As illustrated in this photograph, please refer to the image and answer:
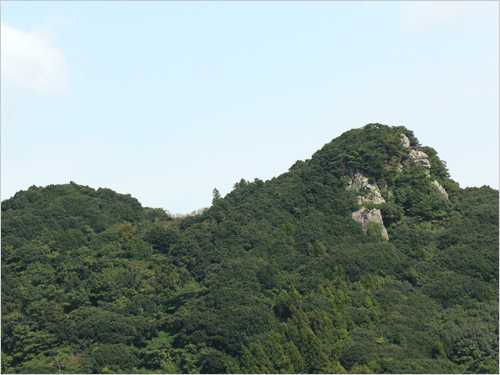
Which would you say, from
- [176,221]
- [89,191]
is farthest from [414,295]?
[89,191]

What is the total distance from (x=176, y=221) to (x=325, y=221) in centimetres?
1822

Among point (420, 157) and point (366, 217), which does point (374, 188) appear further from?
point (420, 157)

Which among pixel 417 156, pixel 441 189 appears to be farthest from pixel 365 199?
pixel 417 156

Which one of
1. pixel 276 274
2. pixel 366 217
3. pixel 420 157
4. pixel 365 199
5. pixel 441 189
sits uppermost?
pixel 420 157

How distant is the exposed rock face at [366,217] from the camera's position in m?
74.6

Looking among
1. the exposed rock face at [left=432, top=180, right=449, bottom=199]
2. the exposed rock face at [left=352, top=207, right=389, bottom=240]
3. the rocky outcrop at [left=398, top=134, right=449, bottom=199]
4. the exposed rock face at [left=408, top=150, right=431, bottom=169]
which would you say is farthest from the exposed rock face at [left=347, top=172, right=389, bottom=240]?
the exposed rock face at [left=408, top=150, right=431, bottom=169]

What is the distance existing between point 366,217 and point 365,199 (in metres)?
2.84

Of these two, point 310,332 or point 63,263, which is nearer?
point 310,332

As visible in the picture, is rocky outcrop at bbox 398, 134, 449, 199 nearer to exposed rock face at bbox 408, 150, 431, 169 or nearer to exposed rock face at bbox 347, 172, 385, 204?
exposed rock face at bbox 408, 150, 431, 169

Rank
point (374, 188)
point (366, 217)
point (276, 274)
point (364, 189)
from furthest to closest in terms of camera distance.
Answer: point (374, 188)
point (364, 189)
point (366, 217)
point (276, 274)

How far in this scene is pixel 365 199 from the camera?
77.3 m

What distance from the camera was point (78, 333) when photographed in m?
58.9

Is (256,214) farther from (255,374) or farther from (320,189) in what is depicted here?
(255,374)

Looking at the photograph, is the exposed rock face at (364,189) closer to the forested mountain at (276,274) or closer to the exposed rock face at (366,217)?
the forested mountain at (276,274)
